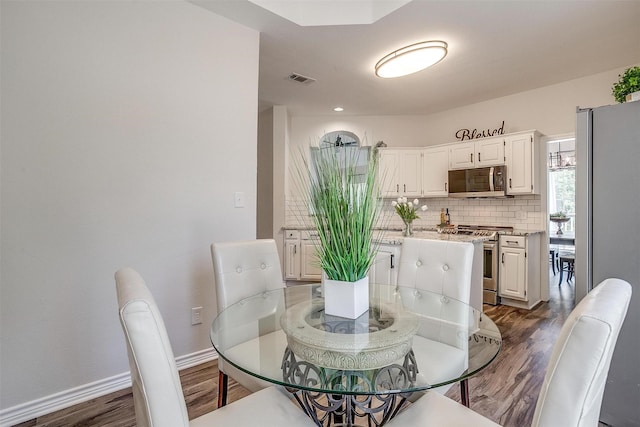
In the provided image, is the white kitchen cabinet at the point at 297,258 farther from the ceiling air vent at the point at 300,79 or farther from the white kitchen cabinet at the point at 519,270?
the white kitchen cabinet at the point at 519,270

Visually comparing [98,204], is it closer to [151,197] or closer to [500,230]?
[151,197]

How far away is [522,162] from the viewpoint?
3.79 m

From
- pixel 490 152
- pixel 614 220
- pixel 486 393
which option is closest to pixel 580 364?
pixel 614 220

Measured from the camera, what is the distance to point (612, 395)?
1592 mm

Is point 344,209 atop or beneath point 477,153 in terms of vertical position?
beneath

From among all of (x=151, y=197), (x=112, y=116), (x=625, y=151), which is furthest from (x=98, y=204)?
(x=625, y=151)

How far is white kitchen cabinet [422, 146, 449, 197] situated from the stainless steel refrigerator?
2.86 m

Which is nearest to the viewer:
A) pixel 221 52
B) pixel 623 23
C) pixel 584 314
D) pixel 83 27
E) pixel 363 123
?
pixel 584 314

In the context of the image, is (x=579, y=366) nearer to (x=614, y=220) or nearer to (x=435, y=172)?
(x=614, y=220)

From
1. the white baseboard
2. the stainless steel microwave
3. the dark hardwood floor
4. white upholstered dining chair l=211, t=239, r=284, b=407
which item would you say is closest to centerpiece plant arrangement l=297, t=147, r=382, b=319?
white upholstered dining chair l=211, t=239, r=284, b=407

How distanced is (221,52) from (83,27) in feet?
2.79

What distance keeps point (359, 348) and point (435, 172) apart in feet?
13.5

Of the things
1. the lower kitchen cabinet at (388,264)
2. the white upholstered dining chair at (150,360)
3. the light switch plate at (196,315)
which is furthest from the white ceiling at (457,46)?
the white upholstered dining chair at (150,360)

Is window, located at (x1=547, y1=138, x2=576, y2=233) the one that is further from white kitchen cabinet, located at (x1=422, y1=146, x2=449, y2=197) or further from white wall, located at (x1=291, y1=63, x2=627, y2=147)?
white kitchen cabinet, located at (x1=422, y1=146, x2=449, y2=197)
